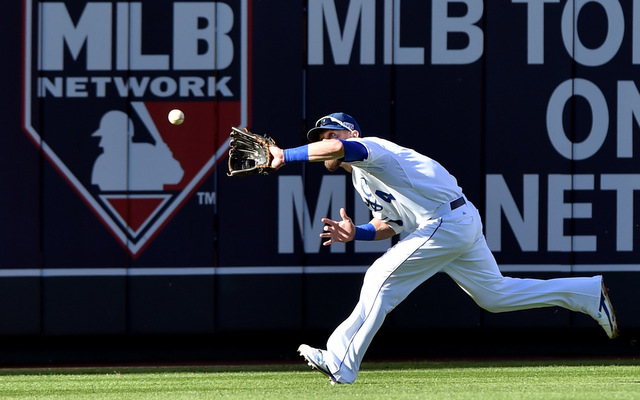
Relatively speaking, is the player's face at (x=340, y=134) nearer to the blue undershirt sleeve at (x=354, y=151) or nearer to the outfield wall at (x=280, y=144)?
the blue undershirt sleeve at (x=354, y=151)

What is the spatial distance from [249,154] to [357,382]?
5.34 ft

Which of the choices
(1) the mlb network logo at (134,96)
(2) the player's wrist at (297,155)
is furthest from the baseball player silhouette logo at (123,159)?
(2) the player's wrist at (297,155)

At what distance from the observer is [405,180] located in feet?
17.9

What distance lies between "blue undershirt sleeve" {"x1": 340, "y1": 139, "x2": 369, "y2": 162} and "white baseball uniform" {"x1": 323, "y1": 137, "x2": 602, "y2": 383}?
1.8 inches

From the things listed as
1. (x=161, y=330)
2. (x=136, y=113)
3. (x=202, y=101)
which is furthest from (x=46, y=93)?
(x=161, y=330)

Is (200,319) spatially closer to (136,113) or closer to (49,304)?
(49,304)

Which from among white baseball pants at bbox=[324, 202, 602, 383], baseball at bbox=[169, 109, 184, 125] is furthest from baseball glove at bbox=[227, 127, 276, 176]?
baseball at bbox=[169, 109, 184, 125]

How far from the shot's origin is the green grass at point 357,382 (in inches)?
210

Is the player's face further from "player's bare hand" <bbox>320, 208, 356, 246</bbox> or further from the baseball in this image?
the baseball

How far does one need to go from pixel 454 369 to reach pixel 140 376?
2.24 metres

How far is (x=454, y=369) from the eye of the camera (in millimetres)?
7219

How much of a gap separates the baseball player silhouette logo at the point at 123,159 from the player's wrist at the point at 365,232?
240 cm

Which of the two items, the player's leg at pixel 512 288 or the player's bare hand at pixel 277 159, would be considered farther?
the player's leg at pixel 512 288

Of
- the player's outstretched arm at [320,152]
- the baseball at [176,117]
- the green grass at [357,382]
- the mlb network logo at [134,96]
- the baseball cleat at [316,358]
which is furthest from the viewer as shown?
the mlb network logo at [134,96]
